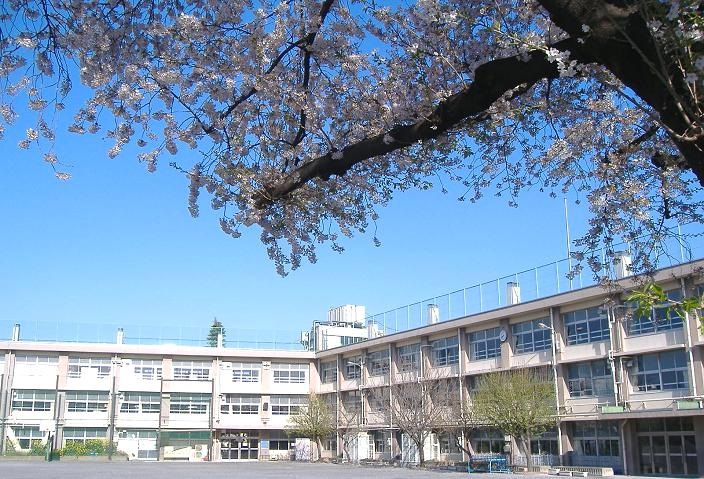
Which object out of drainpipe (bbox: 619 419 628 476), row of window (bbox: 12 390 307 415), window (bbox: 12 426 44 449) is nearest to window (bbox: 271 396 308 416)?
row of window (bbox: 12 390 307 415)

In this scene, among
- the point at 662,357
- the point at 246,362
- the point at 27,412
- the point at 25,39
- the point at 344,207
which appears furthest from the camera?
the point at 246,362

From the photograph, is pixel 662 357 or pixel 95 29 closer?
pixel 95 29

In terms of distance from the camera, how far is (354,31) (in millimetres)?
6672

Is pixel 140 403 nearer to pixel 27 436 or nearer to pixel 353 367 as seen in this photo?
pixel 27 436

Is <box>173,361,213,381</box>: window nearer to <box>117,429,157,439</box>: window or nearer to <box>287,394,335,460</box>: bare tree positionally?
<box>117,429,157,439</box>: window

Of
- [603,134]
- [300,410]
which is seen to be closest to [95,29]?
[603,134]

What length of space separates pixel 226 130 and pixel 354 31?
1.44 meters

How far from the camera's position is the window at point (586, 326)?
113 ft

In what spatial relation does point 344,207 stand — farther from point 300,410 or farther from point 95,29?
point 300,410

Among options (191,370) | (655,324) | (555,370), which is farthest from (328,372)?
(655,324)

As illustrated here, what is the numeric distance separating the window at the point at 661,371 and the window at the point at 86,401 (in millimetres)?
38226

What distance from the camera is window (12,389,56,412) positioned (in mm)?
52719

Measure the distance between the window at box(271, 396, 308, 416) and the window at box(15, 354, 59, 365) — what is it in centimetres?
1641

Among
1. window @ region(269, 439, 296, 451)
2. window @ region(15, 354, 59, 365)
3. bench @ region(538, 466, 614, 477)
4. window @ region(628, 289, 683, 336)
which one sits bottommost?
bench @ region(538, 466, 614, 477)
